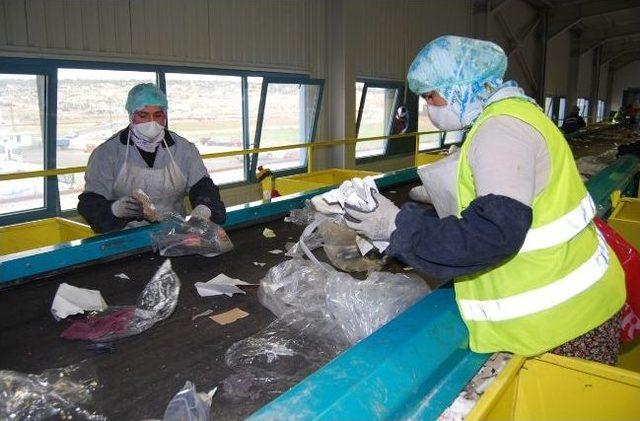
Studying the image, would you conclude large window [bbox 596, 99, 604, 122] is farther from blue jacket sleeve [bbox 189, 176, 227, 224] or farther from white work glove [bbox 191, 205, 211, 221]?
white work glove [bbox 191, 205, 211, 221]

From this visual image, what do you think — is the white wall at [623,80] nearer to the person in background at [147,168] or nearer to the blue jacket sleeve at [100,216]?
the person in background at [147,168]

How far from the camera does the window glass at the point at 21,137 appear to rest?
5004 millimetres

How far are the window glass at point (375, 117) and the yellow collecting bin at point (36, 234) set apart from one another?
6894 millimetres

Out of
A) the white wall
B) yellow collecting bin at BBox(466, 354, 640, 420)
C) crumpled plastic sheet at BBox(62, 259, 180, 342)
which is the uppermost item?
the white wall

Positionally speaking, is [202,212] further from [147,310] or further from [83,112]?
[83,112]

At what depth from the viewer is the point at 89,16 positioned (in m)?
5.39

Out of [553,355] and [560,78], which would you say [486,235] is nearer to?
[553,355]

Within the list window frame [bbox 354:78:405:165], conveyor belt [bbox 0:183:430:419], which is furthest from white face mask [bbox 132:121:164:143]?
window frame [bbox 354:78:405:165]

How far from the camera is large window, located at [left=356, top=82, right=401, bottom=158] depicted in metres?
9.82

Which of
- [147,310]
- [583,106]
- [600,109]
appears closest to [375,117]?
[147,310]

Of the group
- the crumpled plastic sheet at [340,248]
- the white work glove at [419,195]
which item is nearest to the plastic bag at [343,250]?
the crumpled plastic sheet at [340,248]

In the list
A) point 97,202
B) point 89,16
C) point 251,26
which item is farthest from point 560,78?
point 97,202

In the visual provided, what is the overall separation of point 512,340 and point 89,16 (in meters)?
5.78

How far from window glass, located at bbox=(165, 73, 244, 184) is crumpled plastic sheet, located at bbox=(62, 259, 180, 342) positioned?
5.17m
